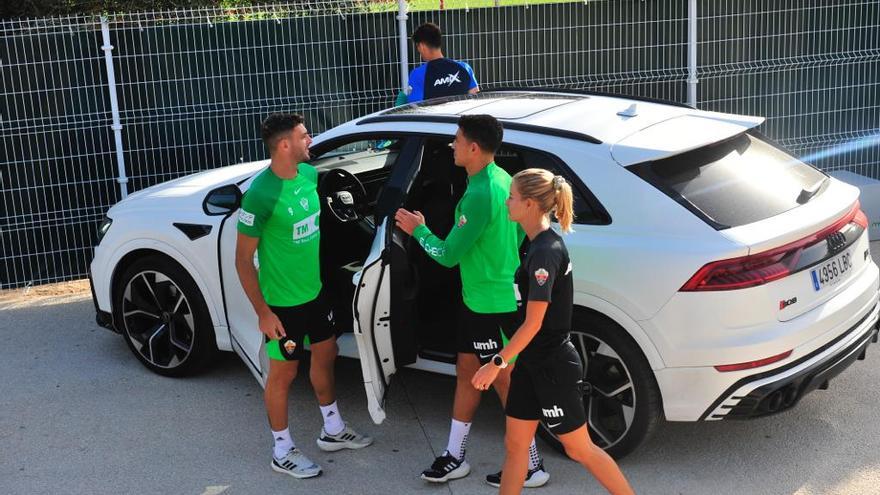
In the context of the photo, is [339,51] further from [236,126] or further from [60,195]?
[60,195]

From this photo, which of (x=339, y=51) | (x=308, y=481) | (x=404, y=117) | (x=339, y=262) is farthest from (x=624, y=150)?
(x=339, y=51)

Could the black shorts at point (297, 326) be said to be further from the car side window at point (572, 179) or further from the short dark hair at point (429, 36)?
the short dark hair at point (429, 36)

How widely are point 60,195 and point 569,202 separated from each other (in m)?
5.98

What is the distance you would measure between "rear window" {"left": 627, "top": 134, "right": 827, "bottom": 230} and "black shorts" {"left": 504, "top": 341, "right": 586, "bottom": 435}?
3.31ft

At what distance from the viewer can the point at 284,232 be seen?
497 cm

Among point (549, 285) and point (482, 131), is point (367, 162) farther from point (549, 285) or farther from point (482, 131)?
point (549, 285)

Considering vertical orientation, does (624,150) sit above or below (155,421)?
above

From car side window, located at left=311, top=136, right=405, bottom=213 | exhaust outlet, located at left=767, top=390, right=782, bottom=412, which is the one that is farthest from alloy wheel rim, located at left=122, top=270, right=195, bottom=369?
exhaust outlet, located at left=767, top=390, right=782, bottom=412

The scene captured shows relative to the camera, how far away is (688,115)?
5543 millimetres

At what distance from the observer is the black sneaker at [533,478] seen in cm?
498

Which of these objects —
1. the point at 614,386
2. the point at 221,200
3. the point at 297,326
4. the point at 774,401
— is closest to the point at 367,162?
the point at 221,200

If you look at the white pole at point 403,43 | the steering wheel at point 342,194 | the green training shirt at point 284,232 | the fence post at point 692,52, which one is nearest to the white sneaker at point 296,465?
the green training shirt at point 284,232

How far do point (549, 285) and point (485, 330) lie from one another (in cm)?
75

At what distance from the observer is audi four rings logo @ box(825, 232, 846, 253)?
4.94m
